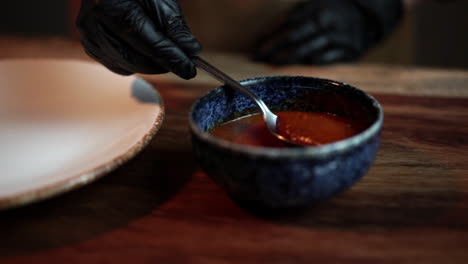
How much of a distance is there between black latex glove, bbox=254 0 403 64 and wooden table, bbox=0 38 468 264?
1.66 feet

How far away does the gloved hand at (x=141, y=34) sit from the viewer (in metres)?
0.70

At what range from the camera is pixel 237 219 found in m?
0.58

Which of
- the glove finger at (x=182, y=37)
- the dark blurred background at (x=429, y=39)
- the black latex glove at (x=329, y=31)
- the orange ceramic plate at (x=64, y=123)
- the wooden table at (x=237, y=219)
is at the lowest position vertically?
the dark blurred background at (x=429, y=39)

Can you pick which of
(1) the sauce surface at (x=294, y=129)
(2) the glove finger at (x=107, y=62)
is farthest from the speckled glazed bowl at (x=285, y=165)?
(2) the glove finger at (x=107, y=62)

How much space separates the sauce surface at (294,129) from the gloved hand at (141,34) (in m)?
0.15

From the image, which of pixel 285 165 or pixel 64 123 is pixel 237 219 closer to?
pixel 285 165

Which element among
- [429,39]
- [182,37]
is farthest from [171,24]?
[429,39]

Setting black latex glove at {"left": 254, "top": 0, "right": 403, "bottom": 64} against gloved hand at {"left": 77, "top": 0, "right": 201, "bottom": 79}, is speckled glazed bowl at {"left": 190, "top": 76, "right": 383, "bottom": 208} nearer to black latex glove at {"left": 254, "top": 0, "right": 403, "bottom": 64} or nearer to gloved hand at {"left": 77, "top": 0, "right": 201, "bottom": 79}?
gloved hand at {"left": 77, "top": 0, "right": 201, "bottom": 79}

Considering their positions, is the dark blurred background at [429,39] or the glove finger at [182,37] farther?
the dark blurred background at [429,39]

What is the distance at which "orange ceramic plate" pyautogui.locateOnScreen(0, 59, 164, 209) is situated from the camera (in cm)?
57

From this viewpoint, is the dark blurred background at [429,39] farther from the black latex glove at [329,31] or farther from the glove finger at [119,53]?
the glove finger at [119,53]

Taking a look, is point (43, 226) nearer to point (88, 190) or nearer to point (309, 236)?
point (88, 190)

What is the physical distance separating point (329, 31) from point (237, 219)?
98 centimetres

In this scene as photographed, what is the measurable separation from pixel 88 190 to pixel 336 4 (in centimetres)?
114
